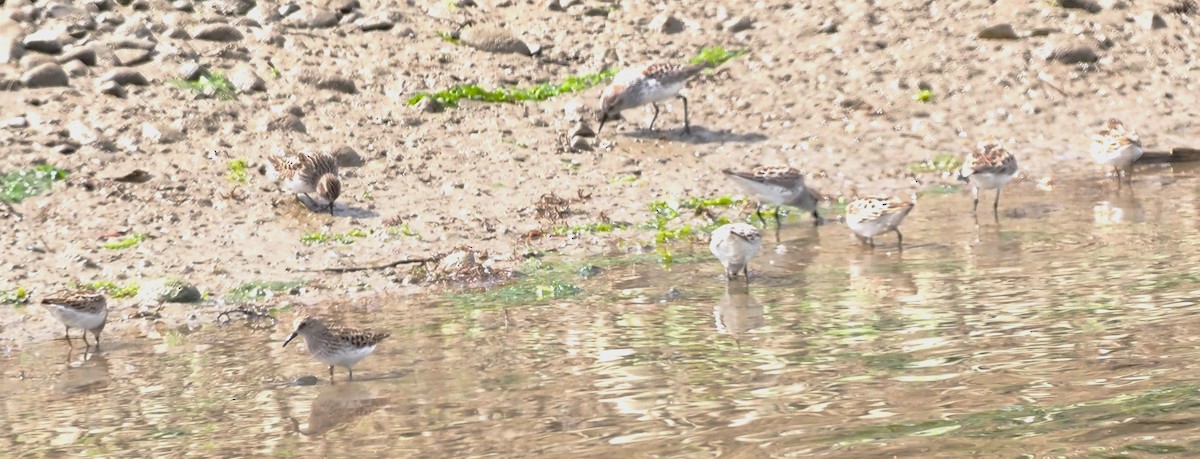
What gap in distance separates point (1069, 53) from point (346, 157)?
9693mm

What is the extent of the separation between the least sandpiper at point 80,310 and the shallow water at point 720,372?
0.27m

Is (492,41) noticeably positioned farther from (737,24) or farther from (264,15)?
(737,24)

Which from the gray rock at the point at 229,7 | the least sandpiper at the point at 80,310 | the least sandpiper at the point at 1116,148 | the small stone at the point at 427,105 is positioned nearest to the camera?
the least sandpiper at the point at 80,310

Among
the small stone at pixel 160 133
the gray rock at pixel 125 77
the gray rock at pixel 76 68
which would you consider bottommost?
the small stone at pixel 160 133

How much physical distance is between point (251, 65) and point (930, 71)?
846cm

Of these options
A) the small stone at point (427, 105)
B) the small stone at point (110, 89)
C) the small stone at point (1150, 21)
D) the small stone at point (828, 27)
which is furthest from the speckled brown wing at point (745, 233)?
the small stone at point (1150, 21)

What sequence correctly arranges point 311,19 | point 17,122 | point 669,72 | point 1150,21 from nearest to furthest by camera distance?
point 17,122, point 669,72, point 311,19, point 1150,21

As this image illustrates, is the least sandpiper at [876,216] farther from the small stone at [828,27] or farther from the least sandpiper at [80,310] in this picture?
the small stone at [828,27]

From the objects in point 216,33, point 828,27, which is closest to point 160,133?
point 216,33

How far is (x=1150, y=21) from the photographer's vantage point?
838 inches

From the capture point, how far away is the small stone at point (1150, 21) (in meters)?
21.3

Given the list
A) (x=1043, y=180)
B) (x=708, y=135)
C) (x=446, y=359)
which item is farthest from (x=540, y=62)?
(x=446, y=359)

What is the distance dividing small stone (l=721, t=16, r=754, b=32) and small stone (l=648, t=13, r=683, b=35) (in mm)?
606

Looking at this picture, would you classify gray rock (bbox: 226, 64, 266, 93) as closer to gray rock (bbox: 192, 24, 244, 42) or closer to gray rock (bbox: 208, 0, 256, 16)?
gray rock (bbox: 192, 24, 244, 42)
